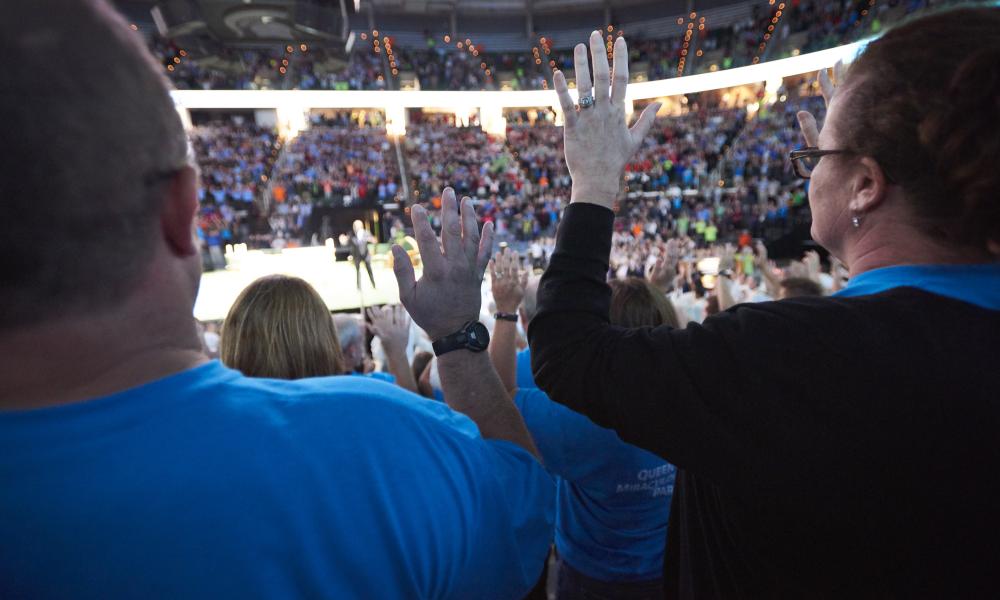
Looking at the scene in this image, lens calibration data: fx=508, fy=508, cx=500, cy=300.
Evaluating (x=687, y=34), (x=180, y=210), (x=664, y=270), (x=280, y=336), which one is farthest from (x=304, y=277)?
(x=687, y=34)

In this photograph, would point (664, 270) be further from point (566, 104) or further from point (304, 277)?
point (304, 277)

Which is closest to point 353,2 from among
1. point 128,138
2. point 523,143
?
point 523,143

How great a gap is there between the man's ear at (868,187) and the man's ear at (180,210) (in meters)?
0.96

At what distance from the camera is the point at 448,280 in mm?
1000

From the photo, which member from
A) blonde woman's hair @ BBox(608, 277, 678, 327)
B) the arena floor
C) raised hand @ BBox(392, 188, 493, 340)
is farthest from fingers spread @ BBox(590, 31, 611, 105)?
the arena floor

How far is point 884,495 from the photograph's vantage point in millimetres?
656

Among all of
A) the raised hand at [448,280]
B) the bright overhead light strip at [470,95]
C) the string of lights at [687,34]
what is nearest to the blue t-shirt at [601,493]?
the raised hand at [448,280]

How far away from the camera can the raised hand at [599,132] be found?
927mm

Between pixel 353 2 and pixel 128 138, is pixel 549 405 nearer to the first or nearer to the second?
pixel 128 138

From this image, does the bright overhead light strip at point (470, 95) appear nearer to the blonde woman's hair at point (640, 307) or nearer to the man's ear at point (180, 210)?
the blonde woman's hair at point (640, 307)

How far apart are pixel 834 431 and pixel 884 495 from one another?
11 cm

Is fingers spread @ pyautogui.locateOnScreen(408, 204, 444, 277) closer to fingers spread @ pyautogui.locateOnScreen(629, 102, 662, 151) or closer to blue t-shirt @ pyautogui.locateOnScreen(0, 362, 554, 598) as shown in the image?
blue t-shirt @ pyautogui.locateOnScreen(0, 362, 554, 598)

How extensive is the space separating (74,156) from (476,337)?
65 centimetres

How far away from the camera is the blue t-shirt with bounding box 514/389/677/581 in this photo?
148 cm
